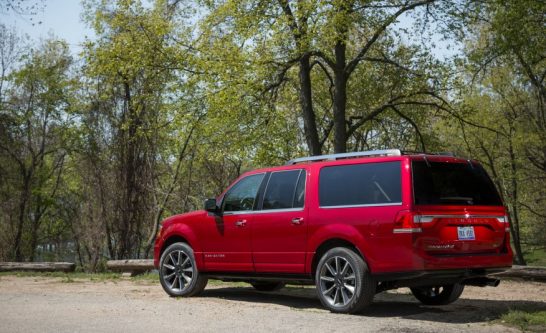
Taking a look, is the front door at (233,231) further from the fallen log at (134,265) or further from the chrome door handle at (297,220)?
the fallen log at (134,265)

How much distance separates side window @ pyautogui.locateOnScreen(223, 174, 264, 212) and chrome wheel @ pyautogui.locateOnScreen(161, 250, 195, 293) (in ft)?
3.73

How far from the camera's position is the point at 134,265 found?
15656mm

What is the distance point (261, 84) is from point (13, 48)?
22164 millimetres

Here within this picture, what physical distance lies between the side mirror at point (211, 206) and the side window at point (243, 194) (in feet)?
0.53

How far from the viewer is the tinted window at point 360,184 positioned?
8148 mm

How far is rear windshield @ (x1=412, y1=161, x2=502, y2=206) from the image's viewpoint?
7996 millimetres

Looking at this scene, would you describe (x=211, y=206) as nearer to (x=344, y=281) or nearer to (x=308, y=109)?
(x=344, y=281)

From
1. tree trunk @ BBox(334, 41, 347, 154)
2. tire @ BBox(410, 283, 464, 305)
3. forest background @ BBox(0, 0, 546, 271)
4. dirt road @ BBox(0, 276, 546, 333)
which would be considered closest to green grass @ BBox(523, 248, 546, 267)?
forest background @ BBox(0, 0, 546, 271)

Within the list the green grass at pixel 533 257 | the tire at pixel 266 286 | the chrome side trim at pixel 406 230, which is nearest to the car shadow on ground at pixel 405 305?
the tire at pixel 266 286

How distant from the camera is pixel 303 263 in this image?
29.6ft

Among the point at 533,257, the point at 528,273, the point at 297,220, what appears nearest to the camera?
the point at 297,220

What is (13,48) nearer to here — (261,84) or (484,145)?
(261,84)

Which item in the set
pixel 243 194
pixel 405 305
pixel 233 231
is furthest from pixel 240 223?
pixel 405 305

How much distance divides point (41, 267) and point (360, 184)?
10.9m
